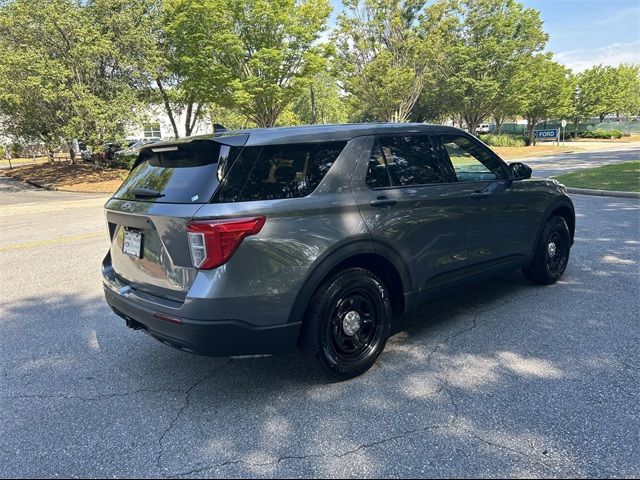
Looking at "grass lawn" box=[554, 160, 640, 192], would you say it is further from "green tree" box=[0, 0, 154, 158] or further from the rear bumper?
"green tree" box=[0, 0, 154, 158]

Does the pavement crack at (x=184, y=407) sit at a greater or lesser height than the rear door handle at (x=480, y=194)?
lesser

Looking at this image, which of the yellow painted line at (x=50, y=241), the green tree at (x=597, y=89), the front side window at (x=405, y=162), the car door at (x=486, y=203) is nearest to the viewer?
the front side window at (x=405, y=162)

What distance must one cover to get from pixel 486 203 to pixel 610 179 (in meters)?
11.4

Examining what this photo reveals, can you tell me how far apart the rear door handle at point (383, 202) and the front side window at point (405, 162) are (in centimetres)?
11

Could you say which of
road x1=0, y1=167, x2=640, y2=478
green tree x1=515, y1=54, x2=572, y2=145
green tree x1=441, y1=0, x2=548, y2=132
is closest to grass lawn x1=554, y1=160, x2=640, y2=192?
road x1=0, y1=167, x2=640, y2=478

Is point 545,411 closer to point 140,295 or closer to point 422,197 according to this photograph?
point 422,197

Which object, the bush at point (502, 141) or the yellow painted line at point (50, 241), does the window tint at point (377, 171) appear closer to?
the yellow painted line at point (50, 241)

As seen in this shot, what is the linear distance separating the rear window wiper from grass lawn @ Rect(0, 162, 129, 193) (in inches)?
675

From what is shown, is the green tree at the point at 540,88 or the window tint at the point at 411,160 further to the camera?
the green tree at the point at 540,88

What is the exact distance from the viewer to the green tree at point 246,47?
2025 cm

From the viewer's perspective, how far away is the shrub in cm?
5050

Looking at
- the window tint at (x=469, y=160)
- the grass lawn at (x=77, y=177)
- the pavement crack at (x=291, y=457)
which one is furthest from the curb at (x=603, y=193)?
the grass lawn at (x=77, y=177)

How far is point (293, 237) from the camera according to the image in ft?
9.16

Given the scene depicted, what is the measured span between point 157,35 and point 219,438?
22659 millimetres
